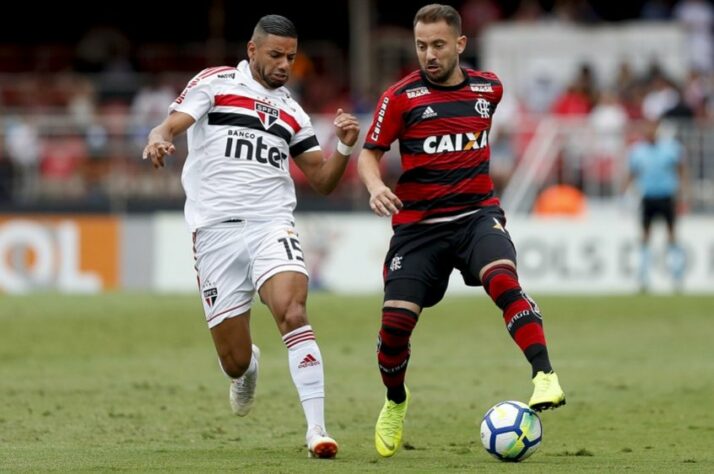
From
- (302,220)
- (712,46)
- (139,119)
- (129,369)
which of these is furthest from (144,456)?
(712,46)

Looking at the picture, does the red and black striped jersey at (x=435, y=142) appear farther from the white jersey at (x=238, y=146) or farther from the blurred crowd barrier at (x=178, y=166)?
the blurred crowd barrier at (x=178, y=166)

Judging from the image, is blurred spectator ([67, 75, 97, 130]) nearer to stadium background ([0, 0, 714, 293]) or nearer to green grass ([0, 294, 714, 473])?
stadium background ([0, 0, 714, 293])

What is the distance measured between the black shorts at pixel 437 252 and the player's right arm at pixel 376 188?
365mm

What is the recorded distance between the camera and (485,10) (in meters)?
30.8

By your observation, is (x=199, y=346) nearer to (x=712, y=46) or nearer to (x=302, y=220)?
(x=302, y=220)

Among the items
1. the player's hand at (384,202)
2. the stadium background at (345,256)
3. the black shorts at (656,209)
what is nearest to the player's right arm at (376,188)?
the player's hand at (384,202)

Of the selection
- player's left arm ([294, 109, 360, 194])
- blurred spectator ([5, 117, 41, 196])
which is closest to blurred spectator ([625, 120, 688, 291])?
blurred spectator ([5, 117, 41, 196])

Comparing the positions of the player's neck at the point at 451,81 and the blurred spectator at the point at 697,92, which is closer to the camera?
the player's neck at the point at 451,81

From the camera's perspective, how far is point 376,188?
8.55 meters

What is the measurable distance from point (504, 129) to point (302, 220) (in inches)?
143

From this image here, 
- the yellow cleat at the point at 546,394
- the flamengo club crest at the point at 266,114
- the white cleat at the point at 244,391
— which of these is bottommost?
the white cleat at the point at 244,391

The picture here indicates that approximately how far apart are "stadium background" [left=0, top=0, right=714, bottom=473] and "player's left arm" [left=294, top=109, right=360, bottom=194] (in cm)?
164

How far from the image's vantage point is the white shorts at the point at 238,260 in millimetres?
8938

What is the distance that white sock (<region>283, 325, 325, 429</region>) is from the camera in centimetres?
854
